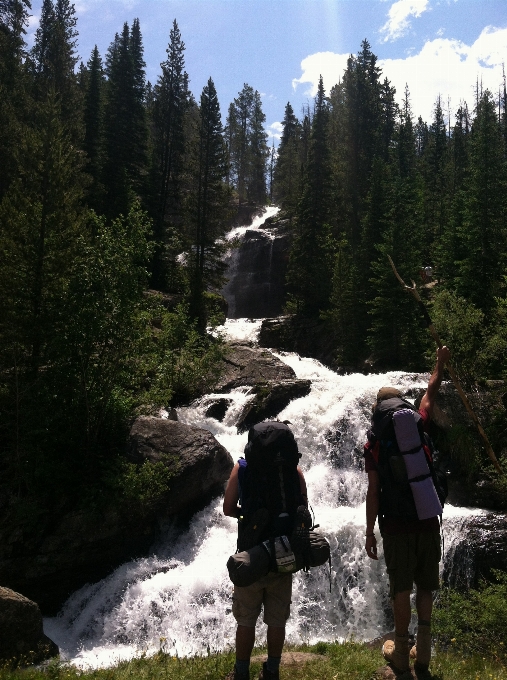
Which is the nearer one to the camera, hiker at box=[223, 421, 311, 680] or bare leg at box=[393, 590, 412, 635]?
hiker at box=[223, 421, 311, 680]

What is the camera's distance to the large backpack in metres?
4.46

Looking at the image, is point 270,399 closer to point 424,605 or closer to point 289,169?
point 424,605

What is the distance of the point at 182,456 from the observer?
1352 centimetres

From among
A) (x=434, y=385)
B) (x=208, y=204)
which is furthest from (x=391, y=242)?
(x=434, y=385)

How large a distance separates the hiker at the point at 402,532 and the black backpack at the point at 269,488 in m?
0.73

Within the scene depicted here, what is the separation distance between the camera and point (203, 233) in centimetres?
3375

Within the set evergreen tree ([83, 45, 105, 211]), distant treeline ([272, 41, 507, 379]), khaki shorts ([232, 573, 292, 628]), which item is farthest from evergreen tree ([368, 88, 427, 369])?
khaki shorts ([232, 573, 292, 628])

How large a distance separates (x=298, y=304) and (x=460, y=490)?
2496 cm

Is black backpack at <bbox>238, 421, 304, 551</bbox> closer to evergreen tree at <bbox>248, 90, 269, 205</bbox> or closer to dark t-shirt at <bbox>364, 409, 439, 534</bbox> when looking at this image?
dark t-shirt at <bbox>364, 409, 439, 534</bbox>

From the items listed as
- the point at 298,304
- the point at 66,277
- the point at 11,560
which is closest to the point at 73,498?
the point at 11,560

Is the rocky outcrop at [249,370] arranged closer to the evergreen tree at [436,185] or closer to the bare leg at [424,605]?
the bare leg at [424,605]

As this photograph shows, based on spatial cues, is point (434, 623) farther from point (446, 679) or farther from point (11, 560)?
point (11, 560)

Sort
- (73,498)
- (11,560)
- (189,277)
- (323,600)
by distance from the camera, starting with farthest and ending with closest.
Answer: (189,277) < (73,498) < (11,560) < (323,600)

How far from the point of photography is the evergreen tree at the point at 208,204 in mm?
32906
